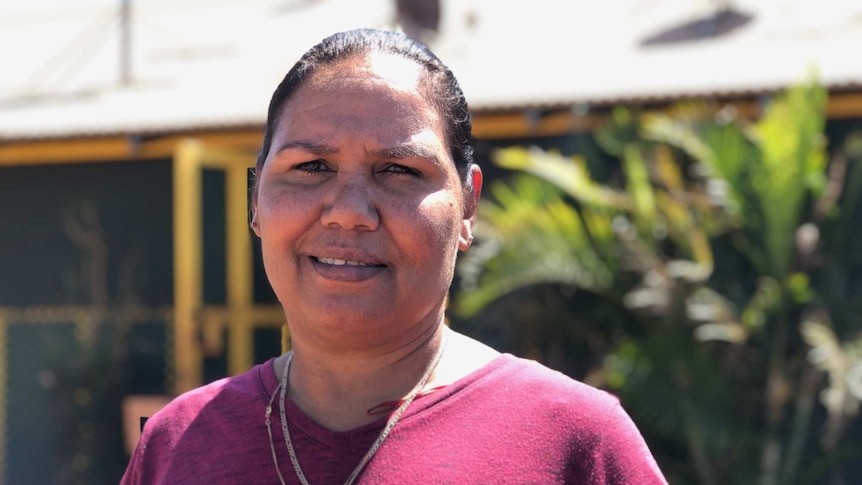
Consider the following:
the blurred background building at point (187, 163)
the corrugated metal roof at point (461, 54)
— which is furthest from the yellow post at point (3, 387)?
the corrugated metal roof at point (461, 54)

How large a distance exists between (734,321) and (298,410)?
408 centimetres

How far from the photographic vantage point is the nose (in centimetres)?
176

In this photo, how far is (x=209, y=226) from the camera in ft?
25.7

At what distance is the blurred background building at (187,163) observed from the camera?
292 inches

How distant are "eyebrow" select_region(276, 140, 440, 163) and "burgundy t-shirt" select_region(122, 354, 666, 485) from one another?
34 cm

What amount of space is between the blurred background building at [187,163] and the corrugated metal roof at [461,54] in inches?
1.1

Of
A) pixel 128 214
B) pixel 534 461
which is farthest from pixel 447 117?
pixel 128 214

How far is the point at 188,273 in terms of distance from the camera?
7.62m

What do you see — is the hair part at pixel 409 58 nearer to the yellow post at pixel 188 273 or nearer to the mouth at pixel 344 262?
the mouth at pixel 344 262

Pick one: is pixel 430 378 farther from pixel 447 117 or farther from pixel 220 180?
pixel 220 180

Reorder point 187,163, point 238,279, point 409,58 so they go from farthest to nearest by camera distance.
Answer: point 238,279
point 187,163
point 409,58

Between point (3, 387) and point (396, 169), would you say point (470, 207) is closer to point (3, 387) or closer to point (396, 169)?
point (396, 169)

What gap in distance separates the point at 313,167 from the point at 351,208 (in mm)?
121

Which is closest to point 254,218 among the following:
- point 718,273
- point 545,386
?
point 545,386
